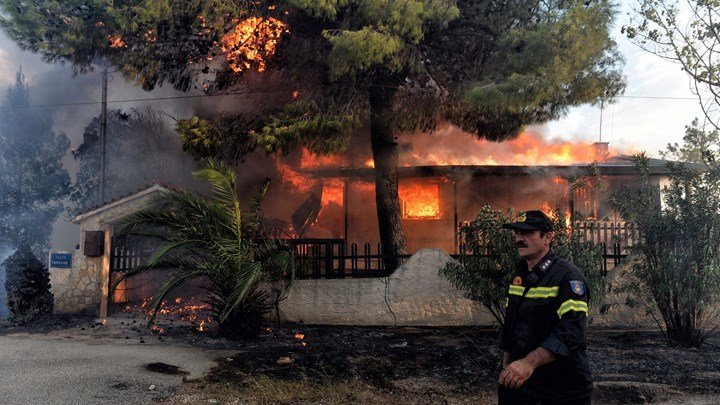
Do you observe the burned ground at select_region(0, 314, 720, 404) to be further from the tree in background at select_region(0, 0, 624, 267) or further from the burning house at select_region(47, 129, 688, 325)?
the tree in background at select_region(0, 0, 624, 267)

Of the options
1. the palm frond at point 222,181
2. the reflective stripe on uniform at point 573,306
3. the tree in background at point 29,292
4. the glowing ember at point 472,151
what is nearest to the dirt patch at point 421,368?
the palm frond at point 222,181

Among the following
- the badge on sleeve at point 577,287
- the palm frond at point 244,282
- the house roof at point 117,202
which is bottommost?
the palm frond at point 244,282

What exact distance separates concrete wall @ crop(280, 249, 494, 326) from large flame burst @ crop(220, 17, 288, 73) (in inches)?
194

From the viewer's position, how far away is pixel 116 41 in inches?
426

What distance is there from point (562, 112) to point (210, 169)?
699 centimetres

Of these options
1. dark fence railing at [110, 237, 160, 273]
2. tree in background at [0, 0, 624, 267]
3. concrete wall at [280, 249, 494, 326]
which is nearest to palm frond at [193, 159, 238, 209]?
tree in background at [0, 0, 624, 267]

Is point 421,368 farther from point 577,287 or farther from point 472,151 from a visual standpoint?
Answer: point 472,151

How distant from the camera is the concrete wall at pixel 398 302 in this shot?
9344 millimetres

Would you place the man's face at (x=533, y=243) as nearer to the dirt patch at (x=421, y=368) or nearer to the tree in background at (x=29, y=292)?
the dirt patch at (x=421, y=368)

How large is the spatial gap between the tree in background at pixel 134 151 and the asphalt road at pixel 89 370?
1359 cm

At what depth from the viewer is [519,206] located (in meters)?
16.0

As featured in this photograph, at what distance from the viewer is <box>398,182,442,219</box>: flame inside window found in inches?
635

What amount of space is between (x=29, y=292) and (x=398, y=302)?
745 centimetres

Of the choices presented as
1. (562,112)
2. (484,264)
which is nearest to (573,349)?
(484,264)
